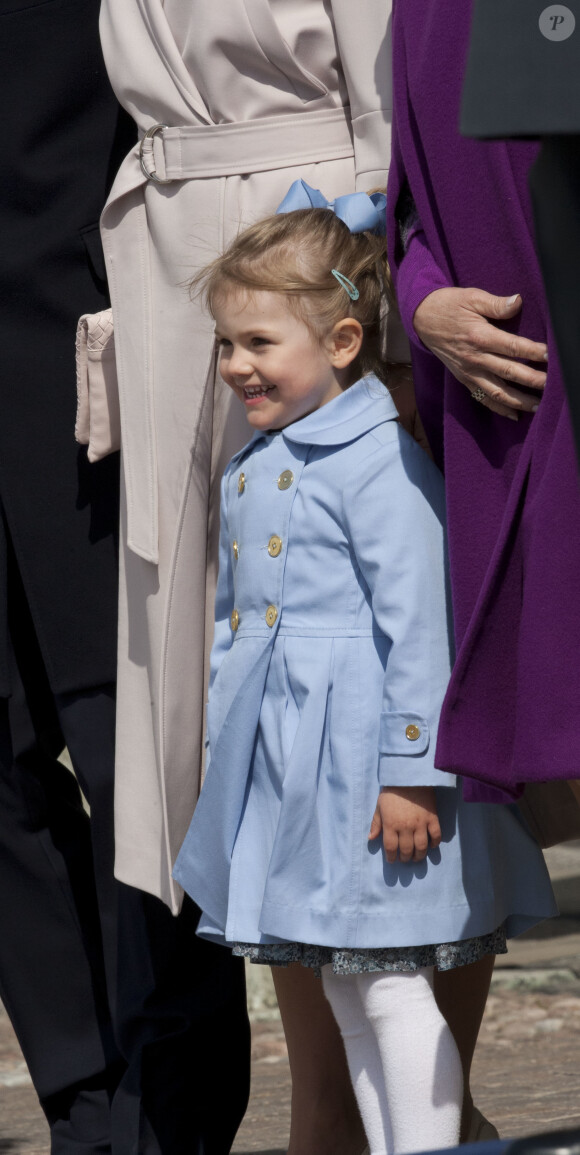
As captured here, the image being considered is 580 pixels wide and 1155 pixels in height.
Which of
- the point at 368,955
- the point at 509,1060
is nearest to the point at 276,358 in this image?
the point at 368,955

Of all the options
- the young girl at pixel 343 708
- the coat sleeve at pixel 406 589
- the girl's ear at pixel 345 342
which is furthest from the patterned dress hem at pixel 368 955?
the girl's ear at pixel 345 342

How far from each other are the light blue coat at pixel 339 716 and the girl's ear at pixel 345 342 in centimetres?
5

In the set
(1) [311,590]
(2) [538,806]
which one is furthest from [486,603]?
(2) [538,806]

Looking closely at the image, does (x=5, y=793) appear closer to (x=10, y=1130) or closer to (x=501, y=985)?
(x=10, y=1130)

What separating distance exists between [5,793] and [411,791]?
3.22 ft

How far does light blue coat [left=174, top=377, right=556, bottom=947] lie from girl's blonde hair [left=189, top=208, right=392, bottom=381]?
0.11 meters

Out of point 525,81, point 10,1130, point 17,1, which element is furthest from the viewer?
point 10,1130

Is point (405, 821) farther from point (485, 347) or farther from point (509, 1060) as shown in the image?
point (509, 1060)

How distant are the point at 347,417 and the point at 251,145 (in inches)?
17.8

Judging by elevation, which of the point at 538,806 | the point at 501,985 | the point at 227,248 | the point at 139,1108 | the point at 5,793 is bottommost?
the point at 501,985

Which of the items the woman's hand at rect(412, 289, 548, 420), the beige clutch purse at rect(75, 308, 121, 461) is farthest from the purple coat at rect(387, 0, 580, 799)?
the beige clutch purse at rect(75, 308, 121, 461)

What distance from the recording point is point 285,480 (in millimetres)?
1930

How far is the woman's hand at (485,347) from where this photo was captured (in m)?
1.58

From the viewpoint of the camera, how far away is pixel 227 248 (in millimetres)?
2045
